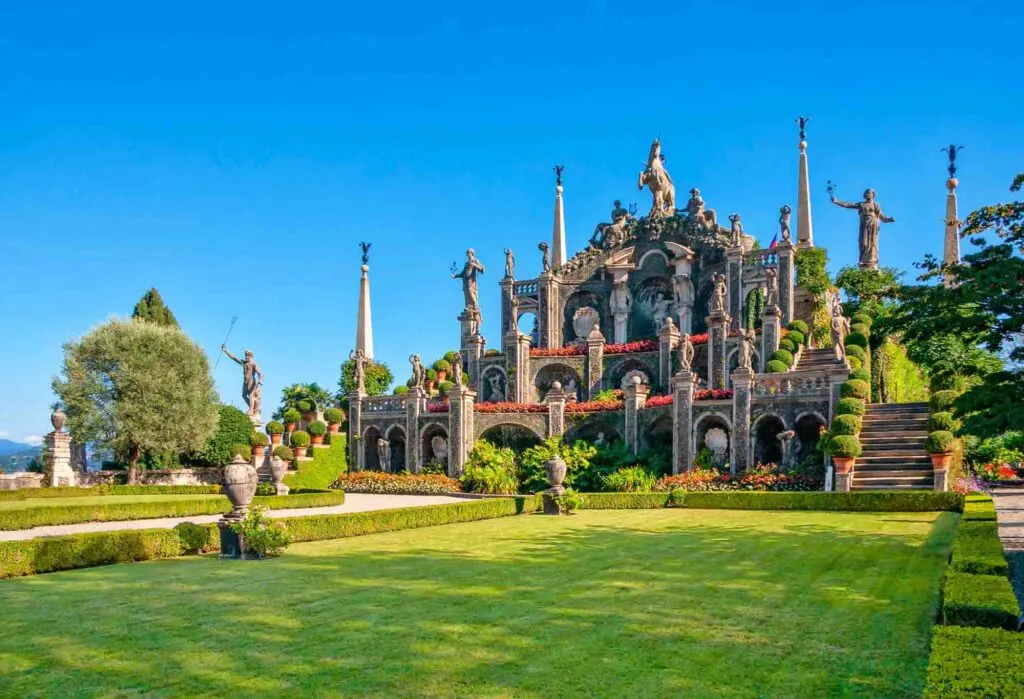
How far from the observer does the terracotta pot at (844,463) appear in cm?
2758

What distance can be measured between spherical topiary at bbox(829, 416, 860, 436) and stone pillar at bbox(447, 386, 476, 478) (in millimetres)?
17737

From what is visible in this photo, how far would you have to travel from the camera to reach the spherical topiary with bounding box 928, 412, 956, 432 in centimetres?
2642

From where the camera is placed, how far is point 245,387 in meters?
45.9

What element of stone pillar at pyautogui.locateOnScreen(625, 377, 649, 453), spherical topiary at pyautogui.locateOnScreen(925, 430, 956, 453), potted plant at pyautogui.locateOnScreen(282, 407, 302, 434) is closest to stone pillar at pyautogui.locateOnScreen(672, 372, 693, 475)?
stone pillar at pyautogui.locateOnScreen(625, 377, 649, 453)

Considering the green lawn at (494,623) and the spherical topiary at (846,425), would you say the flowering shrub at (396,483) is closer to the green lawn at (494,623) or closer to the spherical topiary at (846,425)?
the spherical topiary at (846,425)

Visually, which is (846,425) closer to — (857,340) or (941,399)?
(941,399)

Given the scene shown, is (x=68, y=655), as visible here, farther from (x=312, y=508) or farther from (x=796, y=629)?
(x=312, y=508)

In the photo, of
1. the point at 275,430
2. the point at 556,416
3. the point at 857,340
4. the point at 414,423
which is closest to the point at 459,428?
the point at 414,423

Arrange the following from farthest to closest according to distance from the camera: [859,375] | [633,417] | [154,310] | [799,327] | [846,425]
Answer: [154,310] → [799,327] → [633,417] → [859,375] → [846,425]

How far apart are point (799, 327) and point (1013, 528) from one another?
849 inches

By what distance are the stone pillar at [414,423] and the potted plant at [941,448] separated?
78.4 feet

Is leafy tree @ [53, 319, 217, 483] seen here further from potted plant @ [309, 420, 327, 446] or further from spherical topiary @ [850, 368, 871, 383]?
spherical topiary @ [850, 368, 871, 383]

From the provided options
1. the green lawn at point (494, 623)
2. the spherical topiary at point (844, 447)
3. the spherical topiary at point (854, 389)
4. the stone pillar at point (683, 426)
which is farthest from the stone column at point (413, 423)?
the green lawn at point (494, 623)

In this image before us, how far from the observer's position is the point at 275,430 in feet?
148
